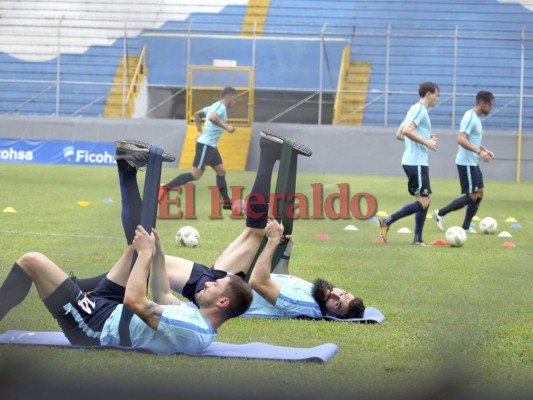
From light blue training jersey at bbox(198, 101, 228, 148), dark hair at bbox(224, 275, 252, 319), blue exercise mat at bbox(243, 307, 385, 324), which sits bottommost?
blue exercise mat at bbox(243, 307, 385, 324)

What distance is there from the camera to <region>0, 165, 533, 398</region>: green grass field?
3470 mm

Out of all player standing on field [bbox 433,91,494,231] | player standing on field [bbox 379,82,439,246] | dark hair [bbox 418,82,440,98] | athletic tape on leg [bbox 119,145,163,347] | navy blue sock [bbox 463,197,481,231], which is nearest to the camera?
athletic tape on leg [bbox 119,145,163,347]

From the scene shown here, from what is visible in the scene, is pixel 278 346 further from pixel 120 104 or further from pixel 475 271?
pixel 120 104

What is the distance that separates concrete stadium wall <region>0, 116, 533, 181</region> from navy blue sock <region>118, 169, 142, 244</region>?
1831 cm

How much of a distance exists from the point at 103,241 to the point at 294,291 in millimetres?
4147

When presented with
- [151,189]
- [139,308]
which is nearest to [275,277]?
[139,308]

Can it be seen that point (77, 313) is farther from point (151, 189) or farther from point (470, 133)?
point (470, 133)

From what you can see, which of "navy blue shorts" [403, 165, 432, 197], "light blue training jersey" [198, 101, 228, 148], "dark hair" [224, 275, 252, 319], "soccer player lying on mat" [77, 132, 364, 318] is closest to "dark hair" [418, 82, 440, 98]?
"navy blue shorts" [403, 165, 432, 197]

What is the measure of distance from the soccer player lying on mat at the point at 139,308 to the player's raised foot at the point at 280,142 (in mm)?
1158

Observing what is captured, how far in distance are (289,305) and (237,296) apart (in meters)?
1.21

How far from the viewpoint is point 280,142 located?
19.5ft

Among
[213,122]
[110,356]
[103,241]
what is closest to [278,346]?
[110,356]

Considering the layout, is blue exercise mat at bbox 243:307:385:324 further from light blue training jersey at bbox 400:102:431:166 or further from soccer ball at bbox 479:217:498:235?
soccer ball at bbox 479:217:498:235

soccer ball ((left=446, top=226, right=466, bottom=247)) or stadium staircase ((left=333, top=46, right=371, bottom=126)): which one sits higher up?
stadium staircase ((left=333, top=46, right=371, bottom=126))
